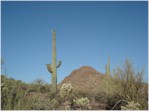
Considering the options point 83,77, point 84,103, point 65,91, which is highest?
point 83,77

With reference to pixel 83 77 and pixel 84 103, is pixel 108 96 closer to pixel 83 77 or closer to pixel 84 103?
pixel 84 103

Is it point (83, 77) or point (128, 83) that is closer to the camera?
point (128, 83)

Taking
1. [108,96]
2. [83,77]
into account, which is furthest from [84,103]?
[83,77]

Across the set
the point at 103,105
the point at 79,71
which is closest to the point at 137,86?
the point at 103,105

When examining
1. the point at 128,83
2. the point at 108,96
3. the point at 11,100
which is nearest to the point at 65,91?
the point at 108,96

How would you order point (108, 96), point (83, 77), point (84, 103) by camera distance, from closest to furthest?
point (84, 103) < point (108, 96) < point (83, 77)

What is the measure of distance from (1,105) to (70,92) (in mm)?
2478

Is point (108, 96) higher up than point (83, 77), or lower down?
lower down

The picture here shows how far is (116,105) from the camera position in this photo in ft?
23.5

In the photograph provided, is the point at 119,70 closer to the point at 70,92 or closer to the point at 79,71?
the point at 70,92

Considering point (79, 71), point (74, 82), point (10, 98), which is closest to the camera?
point (10, 98)

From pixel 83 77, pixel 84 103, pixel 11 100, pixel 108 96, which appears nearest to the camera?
pixel 11 100

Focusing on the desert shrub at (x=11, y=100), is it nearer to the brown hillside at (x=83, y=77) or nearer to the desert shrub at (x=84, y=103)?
the desert shrub at (x=84, y=103)

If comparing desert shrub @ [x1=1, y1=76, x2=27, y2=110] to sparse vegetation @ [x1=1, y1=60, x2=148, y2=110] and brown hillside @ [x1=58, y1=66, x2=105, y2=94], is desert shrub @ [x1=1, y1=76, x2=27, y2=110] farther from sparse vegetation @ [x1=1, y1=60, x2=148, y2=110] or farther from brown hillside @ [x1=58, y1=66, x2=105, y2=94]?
brown hillside @ [x1=58, y1=66, x2=105, y2=94]
